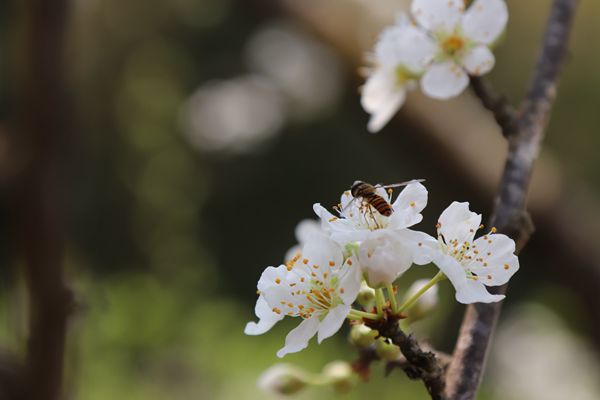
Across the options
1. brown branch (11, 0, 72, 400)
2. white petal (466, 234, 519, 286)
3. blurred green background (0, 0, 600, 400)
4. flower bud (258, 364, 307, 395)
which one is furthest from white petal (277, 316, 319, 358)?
blurred green background (0, 0, 600, 400)

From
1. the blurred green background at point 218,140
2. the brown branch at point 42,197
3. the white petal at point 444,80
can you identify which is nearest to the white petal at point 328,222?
the white petal at point 444,80

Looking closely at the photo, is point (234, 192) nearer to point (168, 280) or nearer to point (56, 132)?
point (168, 280)

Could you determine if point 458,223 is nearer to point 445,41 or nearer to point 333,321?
point 333,321

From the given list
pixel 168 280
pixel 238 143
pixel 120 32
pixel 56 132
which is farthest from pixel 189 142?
pixel 56 132

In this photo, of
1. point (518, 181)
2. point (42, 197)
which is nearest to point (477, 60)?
point (518, 181)

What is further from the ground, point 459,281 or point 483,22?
point 483,22
